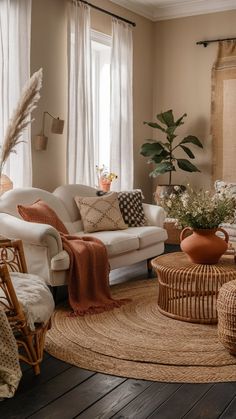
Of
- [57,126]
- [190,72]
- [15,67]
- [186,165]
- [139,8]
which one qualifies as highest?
[139,8]

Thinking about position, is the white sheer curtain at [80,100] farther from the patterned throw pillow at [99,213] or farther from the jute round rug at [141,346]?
the jute round rug at [141,346]

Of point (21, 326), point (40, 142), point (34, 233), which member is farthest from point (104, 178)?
point (21, 326)

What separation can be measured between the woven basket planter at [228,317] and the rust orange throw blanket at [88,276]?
1128 mm

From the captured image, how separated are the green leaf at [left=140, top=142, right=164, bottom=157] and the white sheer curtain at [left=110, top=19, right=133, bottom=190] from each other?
160 mm

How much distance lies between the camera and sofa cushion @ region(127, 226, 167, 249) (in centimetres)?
488

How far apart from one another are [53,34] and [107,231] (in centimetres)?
211

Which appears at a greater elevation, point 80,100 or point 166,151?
point 80,100

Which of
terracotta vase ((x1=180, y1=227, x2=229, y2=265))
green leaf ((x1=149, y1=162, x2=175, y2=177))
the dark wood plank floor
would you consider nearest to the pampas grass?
the dark wood plank floor

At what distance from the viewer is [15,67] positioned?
16.1 ft

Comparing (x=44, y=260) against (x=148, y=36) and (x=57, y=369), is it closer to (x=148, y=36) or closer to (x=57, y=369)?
(x=57, y=369)

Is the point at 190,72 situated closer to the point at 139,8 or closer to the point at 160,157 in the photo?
the point at 139,8

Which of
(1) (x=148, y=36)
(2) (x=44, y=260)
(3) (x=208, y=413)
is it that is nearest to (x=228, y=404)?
(3) (x=208, y=413)

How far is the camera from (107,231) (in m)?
4.93

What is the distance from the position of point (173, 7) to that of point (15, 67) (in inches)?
118
